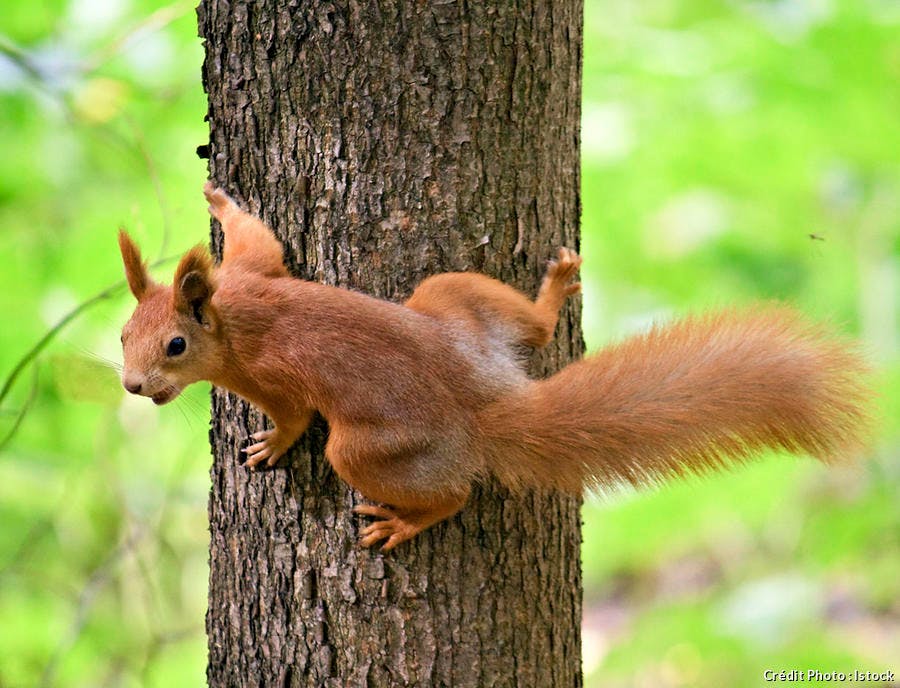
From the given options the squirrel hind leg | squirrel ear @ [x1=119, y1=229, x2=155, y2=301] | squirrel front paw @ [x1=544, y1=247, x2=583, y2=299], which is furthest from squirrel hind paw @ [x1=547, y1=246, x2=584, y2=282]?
squirrel ear @ [x1=119, y1=229, x2=155, y2=301]

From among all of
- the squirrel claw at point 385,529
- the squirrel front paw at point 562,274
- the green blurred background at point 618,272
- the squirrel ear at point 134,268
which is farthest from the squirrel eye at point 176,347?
the green blurred background at point 618,272

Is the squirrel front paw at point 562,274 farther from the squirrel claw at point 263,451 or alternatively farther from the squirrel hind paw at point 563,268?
the squirrel claw at point 263,451

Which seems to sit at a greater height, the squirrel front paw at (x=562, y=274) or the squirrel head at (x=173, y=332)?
the squirrel front paw at (x=562, y=274)

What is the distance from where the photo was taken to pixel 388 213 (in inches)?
68.6

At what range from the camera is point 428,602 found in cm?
175

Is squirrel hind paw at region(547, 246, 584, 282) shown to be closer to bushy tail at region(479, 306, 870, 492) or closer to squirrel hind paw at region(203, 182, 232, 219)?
bushy tail at region(479, 306, 870, 492)

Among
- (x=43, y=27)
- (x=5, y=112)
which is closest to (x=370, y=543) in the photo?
(x=43, y=27)

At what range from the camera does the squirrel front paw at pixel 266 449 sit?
69.9 inches

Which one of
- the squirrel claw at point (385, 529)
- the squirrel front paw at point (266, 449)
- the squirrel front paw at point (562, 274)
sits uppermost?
the squirrel front paw at point (562, 274)

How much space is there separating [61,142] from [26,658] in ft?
8.65

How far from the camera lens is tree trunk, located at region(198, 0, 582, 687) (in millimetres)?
1729

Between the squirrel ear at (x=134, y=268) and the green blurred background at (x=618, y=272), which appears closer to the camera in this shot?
the squirrel ear at (x=134, y=268)

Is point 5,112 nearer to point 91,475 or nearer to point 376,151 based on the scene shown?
point 91,475

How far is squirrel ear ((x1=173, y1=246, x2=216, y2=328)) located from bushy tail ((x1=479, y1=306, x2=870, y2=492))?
533 millimetres
